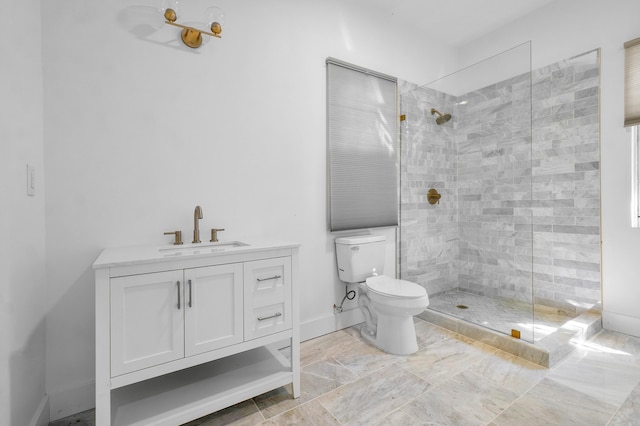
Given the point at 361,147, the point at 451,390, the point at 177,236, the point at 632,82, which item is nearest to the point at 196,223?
the point at 177,236

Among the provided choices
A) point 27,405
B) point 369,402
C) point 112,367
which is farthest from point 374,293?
point 27,405

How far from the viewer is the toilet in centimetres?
200

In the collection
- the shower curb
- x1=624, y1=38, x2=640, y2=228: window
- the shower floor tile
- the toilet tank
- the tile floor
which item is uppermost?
x1=624, y1=38, x2=640, y2=228: window

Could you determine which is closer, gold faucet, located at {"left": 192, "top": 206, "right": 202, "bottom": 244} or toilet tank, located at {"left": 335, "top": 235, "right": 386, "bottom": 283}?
gold faucet, located at {"left": 192, "top": 206, "right": 202, "bottom": 244}

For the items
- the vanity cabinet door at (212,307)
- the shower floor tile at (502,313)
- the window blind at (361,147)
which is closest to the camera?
the vanity cabinet door at (212,307)

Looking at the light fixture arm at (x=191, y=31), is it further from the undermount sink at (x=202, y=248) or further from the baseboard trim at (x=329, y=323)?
the baseboard trim at (x=329, y=323)

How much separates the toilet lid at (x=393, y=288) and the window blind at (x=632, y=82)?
2.09 meters

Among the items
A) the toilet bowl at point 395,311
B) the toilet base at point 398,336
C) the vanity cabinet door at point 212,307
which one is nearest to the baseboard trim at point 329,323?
the toilet bowl at point 395,311

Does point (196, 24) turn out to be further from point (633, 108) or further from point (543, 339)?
point (633, 108)

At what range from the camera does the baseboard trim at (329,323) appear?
2.29m

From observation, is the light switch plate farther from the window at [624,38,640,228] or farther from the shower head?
the window at [624,38,640,228]

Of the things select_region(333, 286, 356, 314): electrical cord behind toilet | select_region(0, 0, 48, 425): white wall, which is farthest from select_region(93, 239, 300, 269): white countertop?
select_region(333, 286, 356, 314): electrical cord behind toilet

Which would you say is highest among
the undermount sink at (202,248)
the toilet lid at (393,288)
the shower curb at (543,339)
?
the undermount sink at (202,248)

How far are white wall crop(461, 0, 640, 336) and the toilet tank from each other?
1.85m
